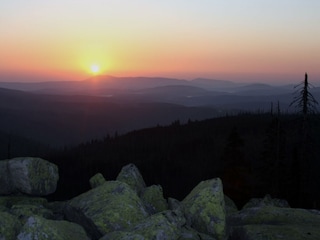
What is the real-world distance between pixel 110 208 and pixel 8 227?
3.86 metres

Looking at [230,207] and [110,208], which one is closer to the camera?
[110,208]

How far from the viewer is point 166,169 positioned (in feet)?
339

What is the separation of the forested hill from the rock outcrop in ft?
79.4

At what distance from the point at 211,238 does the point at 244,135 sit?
11214cm

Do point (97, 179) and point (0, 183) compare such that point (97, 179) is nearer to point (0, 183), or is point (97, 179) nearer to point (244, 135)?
point (0, 183)

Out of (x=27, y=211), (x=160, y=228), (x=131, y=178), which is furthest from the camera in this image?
(x=131, y=178)

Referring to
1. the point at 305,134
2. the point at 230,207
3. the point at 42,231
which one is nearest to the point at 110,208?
the point at 42,231

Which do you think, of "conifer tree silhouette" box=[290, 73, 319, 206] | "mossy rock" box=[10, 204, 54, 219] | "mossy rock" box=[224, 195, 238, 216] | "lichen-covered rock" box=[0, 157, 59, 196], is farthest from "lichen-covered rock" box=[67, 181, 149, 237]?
"conifer tree silhouette" box=[290, 73, 319, 206]

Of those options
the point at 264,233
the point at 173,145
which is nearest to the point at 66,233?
the point at 264,233

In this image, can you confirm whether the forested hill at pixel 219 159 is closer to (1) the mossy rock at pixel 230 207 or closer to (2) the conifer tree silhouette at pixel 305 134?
(2) the conifer tree silhouette at pixel 305 134

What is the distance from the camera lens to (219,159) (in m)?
83.5

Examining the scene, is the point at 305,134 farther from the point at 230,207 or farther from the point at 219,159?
the point at 219,159

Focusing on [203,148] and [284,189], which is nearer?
[284,189]

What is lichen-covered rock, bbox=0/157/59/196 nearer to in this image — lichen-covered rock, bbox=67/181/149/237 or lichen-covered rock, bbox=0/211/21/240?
lichen-covered rock, bbox=67/181/149/237
